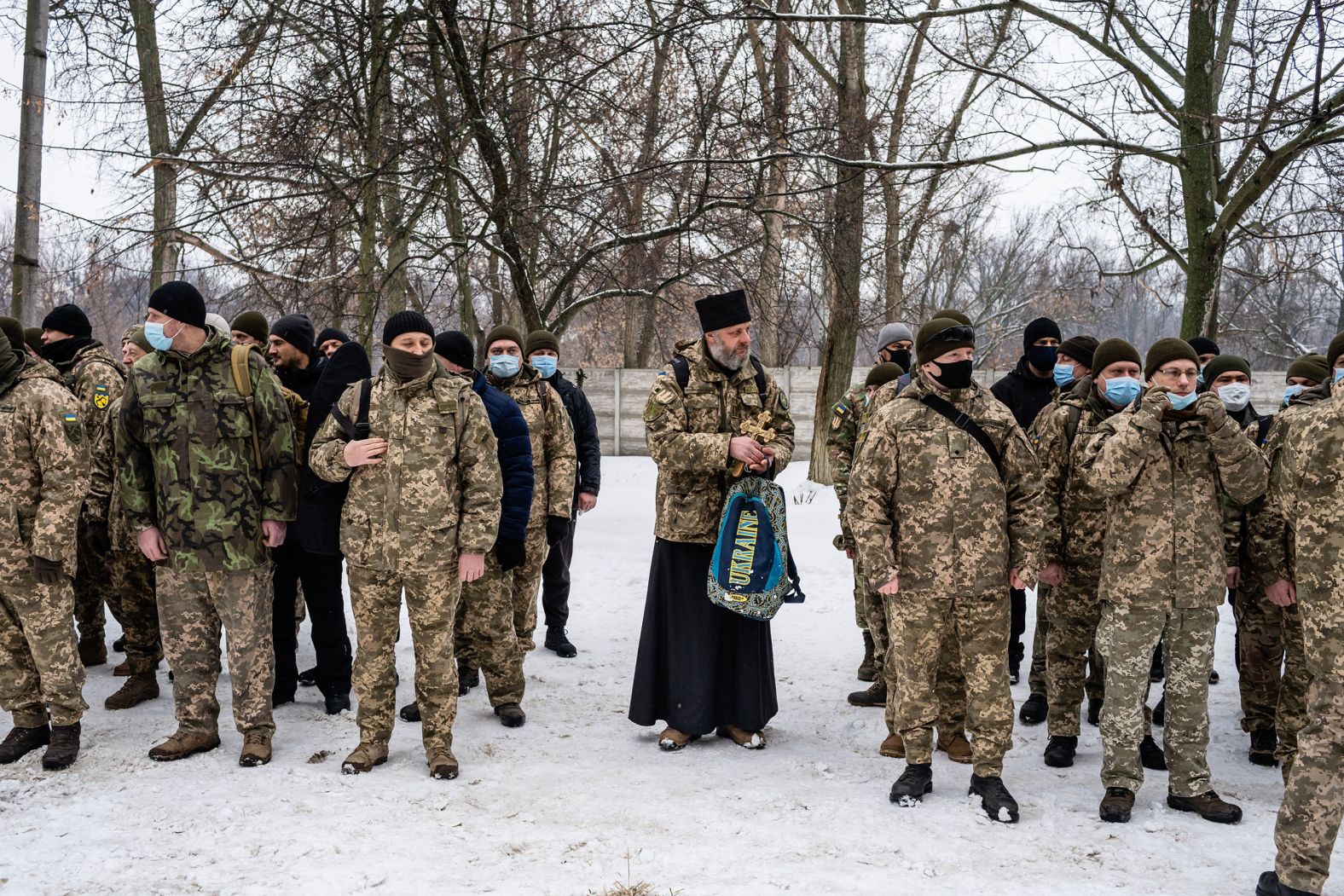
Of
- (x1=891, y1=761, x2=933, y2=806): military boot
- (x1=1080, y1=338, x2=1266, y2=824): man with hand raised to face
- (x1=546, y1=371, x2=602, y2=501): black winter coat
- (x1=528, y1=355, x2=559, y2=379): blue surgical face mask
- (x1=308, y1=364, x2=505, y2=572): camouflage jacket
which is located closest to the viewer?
(x1=1080, y1=338, x2=1266, y2=824): man with hand raised to face

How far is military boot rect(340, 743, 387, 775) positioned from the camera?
16.2 ft

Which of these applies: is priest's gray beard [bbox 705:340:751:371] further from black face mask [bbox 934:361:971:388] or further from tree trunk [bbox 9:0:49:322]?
tree trunk [bbox 9:0:49:322]

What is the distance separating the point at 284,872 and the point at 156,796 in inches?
45.9

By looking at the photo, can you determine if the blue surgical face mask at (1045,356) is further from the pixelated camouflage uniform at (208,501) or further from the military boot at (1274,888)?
the pixelated camouflage uniform at (208,501)

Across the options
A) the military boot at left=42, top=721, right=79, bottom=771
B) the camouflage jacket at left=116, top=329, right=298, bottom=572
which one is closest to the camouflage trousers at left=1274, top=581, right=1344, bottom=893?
the camouflage jacket at left=116, top=329, right=298, bottom=572

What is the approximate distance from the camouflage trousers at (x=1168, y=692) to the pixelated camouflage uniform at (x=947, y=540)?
473 millimetres

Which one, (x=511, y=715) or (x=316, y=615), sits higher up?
(x=316, y=615)

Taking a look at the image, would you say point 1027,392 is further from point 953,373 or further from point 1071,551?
point 953,373

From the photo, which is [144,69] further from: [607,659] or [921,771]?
[921,771]

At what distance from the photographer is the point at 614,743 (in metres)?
5.53

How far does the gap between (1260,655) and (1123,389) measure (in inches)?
72.6

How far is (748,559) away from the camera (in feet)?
17.0

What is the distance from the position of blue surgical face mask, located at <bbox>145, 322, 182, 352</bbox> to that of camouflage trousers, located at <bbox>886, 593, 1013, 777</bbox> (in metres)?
3.72

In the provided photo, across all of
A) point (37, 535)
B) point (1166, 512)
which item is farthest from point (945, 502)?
point (37, 535)
